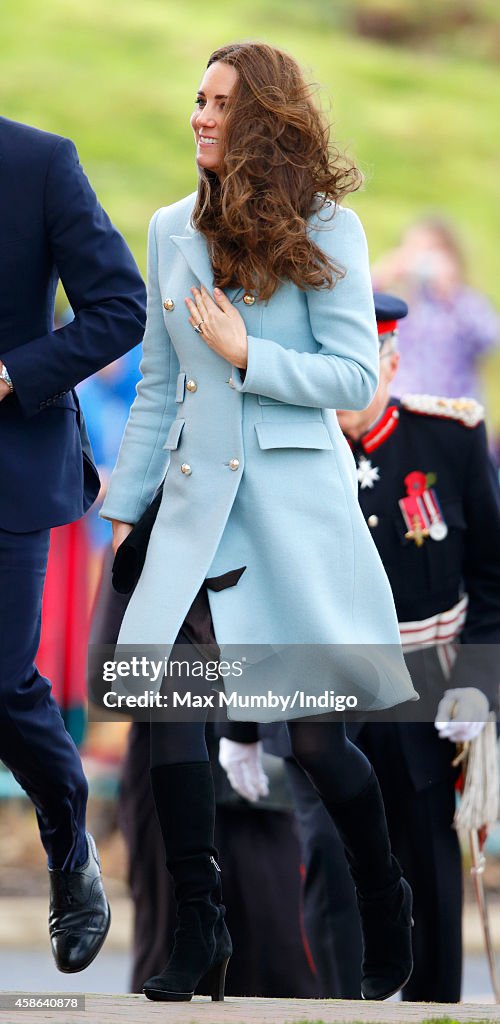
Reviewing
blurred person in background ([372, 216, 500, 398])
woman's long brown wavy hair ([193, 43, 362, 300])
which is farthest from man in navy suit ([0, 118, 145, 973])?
blurred person in background ([372, 216, 500, 398])

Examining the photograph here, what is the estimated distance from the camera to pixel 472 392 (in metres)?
8.80

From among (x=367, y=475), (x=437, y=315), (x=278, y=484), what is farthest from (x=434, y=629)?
(x=437, y=315)

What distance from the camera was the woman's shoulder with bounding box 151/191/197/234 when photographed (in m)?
3.72

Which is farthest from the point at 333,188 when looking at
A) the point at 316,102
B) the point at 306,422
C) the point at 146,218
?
the point at 146,218

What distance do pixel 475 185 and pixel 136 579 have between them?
7.36 metres

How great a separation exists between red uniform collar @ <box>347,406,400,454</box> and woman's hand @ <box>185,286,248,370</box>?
1.13 meters

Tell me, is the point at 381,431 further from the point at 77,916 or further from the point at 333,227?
the point at 77,916

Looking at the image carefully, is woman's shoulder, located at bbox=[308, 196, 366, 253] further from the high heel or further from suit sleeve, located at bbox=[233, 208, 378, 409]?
the high heel

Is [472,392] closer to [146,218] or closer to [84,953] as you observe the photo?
[146,218]

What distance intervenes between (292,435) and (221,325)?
25 cm

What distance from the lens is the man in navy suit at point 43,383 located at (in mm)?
3584

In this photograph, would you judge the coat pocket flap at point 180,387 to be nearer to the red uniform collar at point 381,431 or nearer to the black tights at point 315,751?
the black tights at point 315,751

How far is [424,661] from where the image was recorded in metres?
4.55

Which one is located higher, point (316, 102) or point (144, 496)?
point (316, 102)
